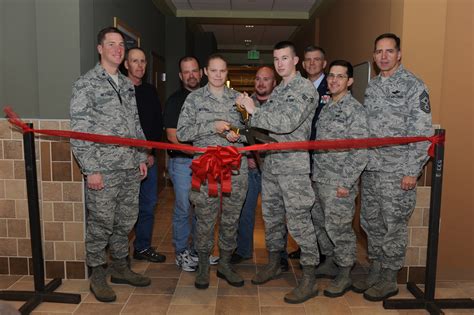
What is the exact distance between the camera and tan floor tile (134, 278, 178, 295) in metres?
2.92

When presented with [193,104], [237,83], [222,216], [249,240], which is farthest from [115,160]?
[237,83]

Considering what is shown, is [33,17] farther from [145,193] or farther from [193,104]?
[145,193]

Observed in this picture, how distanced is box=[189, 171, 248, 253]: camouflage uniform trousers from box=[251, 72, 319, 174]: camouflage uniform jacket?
24 cm

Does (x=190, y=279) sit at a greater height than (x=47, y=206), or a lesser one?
lesser

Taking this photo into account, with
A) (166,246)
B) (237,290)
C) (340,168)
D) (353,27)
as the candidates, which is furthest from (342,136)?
(353,27)

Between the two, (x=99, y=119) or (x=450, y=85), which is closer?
(x=99, y=119)

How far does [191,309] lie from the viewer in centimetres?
266

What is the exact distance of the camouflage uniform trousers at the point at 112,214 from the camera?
2719 mm

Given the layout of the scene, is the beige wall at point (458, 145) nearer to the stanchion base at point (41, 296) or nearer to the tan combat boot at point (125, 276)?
the tan combat boot at point (125, 276)

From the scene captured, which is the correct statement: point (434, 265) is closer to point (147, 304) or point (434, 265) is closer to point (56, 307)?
point (147, 304)

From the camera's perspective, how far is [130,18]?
4.70 metres

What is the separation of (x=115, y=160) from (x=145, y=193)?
2.79 ft

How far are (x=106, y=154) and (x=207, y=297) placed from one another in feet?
3.68

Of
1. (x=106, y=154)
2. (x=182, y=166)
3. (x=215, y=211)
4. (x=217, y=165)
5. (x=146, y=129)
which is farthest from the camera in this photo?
(x=146, y=129)
